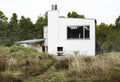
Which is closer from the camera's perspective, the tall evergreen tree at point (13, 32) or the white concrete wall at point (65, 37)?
the white concrete wall at point (65, 37)

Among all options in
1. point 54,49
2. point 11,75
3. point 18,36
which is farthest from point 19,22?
point 11,75

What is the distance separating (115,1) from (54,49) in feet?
30.5

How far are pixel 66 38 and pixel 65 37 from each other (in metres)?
0.14

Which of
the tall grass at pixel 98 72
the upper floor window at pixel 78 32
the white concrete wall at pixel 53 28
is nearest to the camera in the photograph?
the tall grass at pixel 98 72

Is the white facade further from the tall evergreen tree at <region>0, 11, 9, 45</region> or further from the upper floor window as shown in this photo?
the tall evergreen tree at <region>0, 11, 9, 45</region>

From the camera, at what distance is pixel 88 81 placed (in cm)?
333

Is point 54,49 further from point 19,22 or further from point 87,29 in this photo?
point 19,22

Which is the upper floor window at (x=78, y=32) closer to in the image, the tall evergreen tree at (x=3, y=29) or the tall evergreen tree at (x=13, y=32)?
the tall evergreen tree at (x=3, y=29)

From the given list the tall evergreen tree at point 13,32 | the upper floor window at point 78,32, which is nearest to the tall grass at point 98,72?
the upper floor window at point 78,32

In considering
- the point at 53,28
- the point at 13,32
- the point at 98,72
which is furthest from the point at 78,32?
the point at 13,32

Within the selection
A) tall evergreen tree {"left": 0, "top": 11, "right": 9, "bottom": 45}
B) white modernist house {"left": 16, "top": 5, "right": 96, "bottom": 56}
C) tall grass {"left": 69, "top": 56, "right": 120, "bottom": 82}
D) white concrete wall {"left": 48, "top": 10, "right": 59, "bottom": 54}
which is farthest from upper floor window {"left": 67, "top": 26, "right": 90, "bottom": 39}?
tall evergreen tree {"left": 0, "top": 11, "right": 9, "bottom": 45}

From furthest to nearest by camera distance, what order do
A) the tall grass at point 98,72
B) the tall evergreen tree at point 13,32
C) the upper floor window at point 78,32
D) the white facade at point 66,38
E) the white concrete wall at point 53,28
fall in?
the tall evergreen tree at point 13,32 < the white concrete wall at point 53,28 < the upper floor window at point 78,32 < the white facade at point 66,38 < the tall grass at point 98,72

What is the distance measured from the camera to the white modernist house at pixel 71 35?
11898mm

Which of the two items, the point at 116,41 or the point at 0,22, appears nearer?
the point at 116,41
